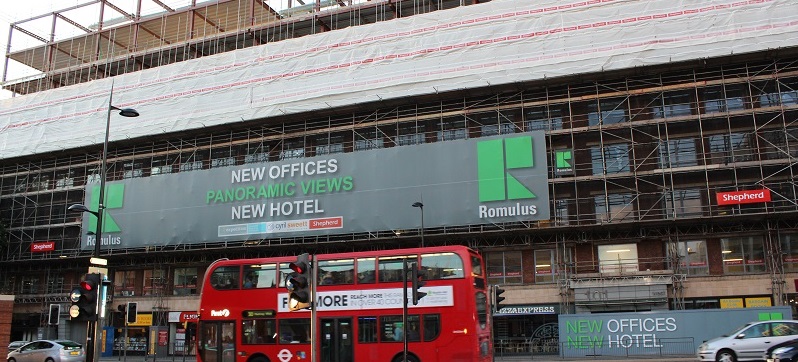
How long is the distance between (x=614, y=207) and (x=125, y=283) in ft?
97.8

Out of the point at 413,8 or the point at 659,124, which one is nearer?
the point at 659,124

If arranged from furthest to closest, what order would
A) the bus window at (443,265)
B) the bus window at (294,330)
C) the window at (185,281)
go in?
the window at (185,281) < the bus window at (294,330) < the bus window at (443,265)

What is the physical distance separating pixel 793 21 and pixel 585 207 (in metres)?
12.3

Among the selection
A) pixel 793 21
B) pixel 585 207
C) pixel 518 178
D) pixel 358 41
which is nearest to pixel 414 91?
pixel 358 41

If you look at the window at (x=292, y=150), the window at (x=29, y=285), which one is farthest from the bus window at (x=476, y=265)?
the window at (x=29, y=285)

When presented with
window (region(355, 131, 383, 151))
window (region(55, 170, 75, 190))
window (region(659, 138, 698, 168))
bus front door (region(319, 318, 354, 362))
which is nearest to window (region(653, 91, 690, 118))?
window (region(659, 138, 698, 168))

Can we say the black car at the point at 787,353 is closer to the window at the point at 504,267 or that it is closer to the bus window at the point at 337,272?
the bus window at the point at 337,272

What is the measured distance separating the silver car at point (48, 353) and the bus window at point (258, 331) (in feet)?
34.2

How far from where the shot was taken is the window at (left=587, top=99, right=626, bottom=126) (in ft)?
108

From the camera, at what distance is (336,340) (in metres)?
19.4

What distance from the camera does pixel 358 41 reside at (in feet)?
124

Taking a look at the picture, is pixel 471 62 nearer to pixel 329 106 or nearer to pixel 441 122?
pixel 441 122

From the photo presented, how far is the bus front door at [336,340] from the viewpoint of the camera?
19219mm

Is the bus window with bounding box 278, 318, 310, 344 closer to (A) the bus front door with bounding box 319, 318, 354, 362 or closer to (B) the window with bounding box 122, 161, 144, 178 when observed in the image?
(A) the bus front door with bounding box 319, 318, 354, 362
